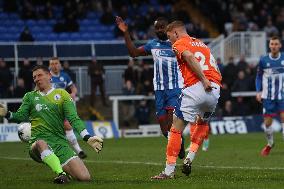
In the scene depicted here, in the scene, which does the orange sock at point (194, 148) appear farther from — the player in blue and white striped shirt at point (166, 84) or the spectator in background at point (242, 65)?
the spectator in background at point (242, 65)

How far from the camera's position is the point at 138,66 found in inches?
1260

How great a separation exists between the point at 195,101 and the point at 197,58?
69 centimetres

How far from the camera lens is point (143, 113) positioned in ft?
98.2

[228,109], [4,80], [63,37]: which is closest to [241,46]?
[228,109]

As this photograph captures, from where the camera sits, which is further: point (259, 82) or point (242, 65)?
point (242, 65)

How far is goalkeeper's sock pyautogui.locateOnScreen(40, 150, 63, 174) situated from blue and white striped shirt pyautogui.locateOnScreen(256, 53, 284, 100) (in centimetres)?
889

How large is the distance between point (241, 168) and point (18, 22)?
22.3 m

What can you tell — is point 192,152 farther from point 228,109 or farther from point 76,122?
point 228,109

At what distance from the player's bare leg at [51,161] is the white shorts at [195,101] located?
2.17 metres

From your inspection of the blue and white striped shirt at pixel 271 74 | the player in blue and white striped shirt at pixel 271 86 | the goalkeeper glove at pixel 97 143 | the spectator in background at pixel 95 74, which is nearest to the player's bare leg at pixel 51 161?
the goalkeeper glove at pixel 97 143

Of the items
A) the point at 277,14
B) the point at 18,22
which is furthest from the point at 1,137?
the point at 277,14

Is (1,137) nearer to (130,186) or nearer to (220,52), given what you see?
(220,52)

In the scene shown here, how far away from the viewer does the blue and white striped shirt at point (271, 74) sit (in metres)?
20.3

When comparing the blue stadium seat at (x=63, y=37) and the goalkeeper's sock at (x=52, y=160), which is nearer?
the goalkeeper's sock at (x=52, y=160)
